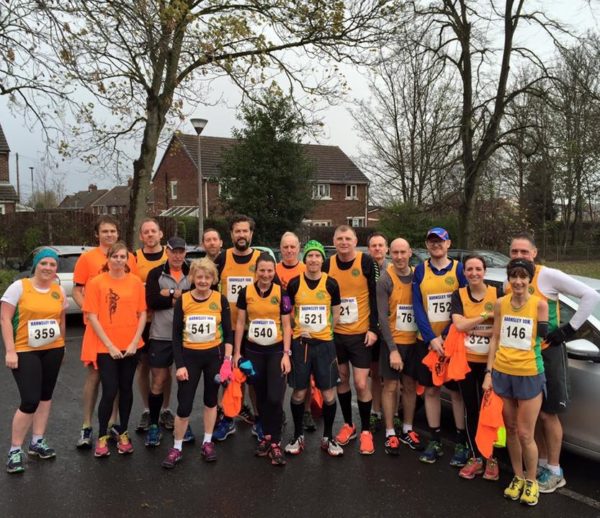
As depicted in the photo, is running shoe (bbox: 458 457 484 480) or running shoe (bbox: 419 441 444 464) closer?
running shoe (bbox: 458 457 484 480)

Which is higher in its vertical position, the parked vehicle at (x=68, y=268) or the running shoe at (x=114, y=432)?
the parked vehicle at (x=68, y=268)

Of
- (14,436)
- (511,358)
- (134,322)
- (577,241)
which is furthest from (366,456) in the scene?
(577,241)

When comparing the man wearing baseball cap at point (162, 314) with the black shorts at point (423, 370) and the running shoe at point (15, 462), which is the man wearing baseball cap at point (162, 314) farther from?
the black shorts at point (423, 370)

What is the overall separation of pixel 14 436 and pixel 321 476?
7.97ft

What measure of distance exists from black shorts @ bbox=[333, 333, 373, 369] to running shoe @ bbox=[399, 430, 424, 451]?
0.73 metres

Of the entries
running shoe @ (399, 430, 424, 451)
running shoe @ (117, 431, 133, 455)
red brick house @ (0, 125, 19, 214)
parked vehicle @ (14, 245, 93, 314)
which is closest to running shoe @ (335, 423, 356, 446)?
running shoe @ (399, 430, 424, 451)

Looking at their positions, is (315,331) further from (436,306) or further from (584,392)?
(584,392)

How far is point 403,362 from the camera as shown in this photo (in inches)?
181

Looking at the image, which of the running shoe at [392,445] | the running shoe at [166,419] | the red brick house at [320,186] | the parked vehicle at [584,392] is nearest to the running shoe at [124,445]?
the running shoe at [166,419]

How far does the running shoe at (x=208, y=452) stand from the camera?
4383 millimetres

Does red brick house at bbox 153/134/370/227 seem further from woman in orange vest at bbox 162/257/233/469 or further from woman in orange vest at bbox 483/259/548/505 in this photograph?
woman in orange vest at bbox 483/259/548/505

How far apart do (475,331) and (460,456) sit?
1.07 meters

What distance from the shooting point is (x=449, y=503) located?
3729mm

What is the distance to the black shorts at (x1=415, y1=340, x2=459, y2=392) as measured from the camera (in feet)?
14.4
